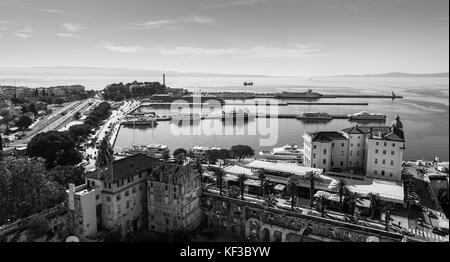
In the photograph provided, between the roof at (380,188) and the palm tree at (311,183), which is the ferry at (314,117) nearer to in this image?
the roof at (380,188)

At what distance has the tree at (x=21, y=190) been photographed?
14.2m

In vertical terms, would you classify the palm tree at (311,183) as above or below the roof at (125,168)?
below

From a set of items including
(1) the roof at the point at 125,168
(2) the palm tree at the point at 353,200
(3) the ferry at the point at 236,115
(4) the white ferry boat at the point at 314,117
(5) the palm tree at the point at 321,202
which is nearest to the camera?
(1) the roof at the point at 125,168

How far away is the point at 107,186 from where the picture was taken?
1476 cm

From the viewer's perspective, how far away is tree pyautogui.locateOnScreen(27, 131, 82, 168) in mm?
26891

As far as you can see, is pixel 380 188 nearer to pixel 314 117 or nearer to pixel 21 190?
pixel 21 190

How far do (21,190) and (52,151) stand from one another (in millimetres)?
13438

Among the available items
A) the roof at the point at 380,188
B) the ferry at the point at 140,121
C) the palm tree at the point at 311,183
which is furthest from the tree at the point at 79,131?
the roof at the point at 380,188

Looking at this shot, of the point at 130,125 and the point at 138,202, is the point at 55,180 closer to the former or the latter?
the point at 138,202

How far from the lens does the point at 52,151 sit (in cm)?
2706

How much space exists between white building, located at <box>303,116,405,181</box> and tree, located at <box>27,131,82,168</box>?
17919mm

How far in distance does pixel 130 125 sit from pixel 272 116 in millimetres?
24413

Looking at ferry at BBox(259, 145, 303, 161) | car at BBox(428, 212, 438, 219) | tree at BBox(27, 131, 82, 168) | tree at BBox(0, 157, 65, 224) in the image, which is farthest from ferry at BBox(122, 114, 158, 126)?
car at BBox(428, 212, 438, 219)

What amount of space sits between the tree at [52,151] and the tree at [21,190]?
39.7ft
